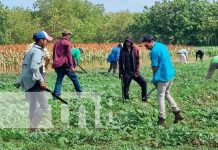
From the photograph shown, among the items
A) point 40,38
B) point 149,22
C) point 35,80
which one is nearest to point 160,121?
point 35,80

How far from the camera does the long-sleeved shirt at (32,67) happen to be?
28.2 feet

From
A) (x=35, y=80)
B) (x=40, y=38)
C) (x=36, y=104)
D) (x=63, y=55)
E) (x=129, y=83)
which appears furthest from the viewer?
(x=129, y=83)

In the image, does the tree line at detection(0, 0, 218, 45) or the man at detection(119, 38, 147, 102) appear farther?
the tree line at detection(0, 0, 218, 45)

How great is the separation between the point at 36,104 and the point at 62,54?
3476mm

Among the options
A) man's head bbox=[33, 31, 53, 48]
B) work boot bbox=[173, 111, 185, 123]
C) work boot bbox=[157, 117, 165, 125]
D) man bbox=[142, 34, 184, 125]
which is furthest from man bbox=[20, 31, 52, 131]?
work boot bbox=[173, 111, 185, 123]

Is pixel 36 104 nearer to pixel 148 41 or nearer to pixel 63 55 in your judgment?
pixel 148 41

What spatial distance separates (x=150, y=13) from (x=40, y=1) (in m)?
16.2

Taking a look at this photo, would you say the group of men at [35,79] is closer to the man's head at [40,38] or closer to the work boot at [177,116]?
the man's head at [40,38]

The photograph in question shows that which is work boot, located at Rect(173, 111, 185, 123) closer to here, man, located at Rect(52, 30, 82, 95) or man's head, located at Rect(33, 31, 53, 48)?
man's head, located at Rect(33, 31, 53, 48)

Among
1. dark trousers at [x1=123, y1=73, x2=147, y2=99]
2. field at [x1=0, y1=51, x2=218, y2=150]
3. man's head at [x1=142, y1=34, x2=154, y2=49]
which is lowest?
field at [x1=0, y1=51, x2=218, y2=150]

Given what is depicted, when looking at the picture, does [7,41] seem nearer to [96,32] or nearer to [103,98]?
[96,32]

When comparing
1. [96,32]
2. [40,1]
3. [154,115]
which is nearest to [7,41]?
[40,1]

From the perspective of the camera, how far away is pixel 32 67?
859 centimetres

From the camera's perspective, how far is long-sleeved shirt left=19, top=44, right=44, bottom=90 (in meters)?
8.61
